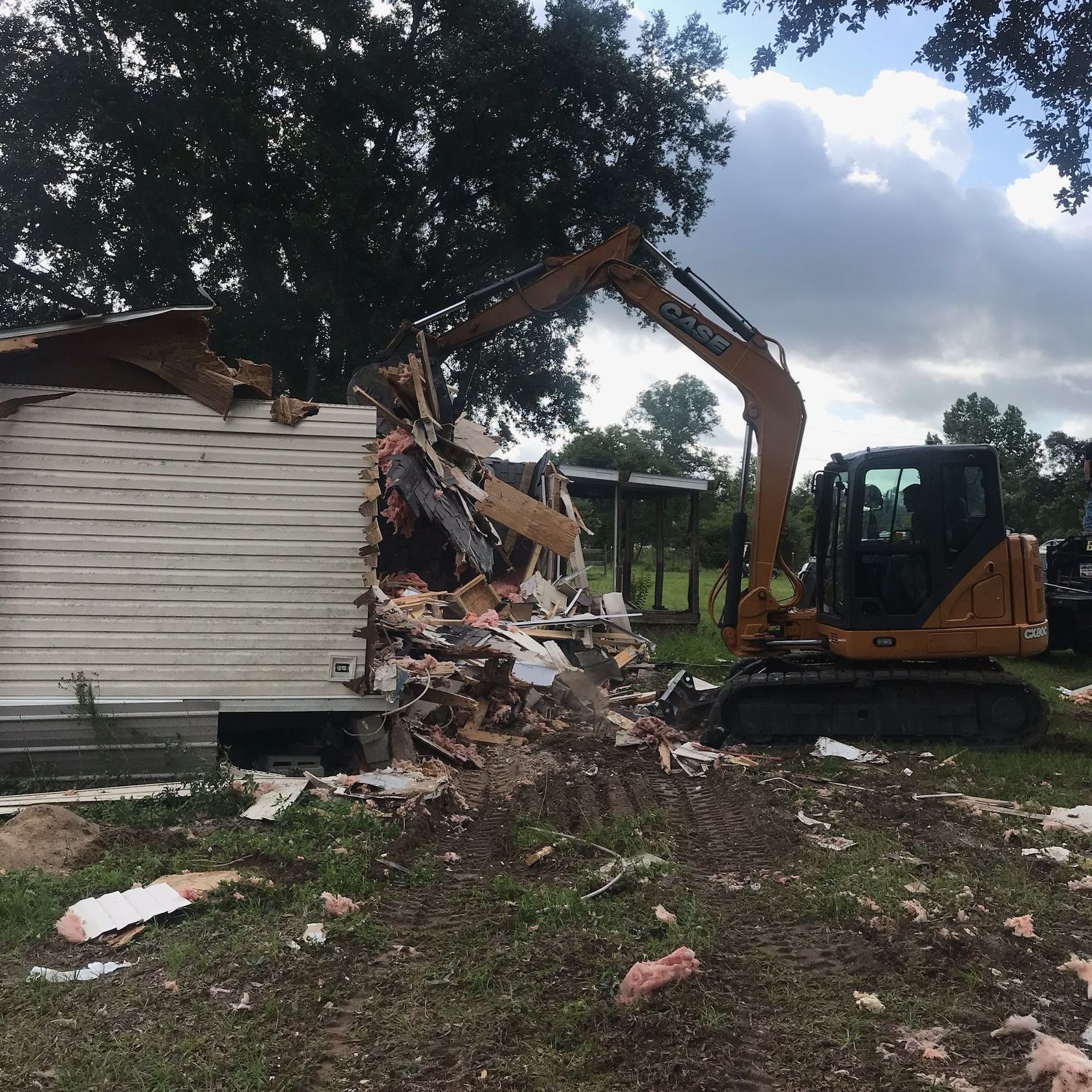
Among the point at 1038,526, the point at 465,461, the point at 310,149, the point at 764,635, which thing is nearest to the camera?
the point at 764,635

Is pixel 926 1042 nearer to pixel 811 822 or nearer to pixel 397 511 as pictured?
pixel 811 822

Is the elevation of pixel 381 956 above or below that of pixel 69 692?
below

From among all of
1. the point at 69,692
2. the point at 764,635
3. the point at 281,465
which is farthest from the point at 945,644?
the point at 69,692

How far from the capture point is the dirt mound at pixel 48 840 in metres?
4.90

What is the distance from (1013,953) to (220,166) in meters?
19.3

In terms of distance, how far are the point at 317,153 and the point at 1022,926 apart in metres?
17.6

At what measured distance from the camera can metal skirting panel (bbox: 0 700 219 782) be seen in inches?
246

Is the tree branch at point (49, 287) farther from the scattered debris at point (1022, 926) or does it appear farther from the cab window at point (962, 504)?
the scattered debris at point (1022, 926)

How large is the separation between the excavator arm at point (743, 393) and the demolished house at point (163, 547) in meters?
3.34

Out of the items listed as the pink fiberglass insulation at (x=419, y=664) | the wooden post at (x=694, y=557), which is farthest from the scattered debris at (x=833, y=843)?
the wooden post at (x=694, y=557)

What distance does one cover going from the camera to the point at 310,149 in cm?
1734

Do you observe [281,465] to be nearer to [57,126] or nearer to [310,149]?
[310,149]

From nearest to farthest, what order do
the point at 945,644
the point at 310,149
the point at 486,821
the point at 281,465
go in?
1. the point at 486,821
2. the point at 281,465
3. the point at 945,644
4. the point at 310,149

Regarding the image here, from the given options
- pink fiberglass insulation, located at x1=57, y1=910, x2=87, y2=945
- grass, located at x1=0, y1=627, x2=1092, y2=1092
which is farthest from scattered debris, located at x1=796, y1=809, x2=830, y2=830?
pink fiberglass insulation, located at x1=57, y1=910, x2=87, y2=945
